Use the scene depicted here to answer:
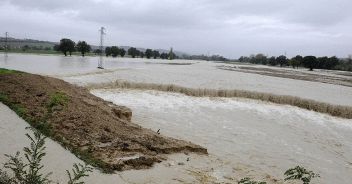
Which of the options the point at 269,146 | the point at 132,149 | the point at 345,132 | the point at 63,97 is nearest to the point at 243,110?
the point at 345,132

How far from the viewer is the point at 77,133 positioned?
10789 mm

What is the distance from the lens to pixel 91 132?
1111cm

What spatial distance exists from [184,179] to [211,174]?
45.1 inches

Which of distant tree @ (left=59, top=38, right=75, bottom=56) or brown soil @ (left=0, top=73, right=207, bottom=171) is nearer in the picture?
brown soil @ (left=0, top=73, right=207, bottom=171)

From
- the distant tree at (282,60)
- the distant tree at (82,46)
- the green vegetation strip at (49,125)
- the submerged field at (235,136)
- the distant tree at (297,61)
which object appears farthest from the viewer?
the distant tree at (282,60)

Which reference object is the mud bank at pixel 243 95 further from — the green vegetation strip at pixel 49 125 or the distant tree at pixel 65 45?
the distant tree at pixel 65 45

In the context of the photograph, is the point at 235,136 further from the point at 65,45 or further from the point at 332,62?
the point at 332,62

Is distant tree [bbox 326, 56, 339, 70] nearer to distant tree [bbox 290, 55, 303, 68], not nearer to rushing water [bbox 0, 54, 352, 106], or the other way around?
distant tree [bbox 290, 55, 303, 68]

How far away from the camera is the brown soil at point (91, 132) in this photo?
9.77 m

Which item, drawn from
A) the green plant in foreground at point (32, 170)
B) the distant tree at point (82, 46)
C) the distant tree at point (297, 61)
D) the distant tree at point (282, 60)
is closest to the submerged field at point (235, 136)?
the green plant in foreground at point (32, 170)

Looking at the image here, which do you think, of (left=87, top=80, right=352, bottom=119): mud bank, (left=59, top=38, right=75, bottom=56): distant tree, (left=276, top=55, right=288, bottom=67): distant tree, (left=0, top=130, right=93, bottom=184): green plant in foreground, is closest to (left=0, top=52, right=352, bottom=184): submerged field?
(left=87, top=80, right=352, bottom=119): mud bank

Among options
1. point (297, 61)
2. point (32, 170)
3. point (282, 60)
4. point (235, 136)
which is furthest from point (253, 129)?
point (282, 60)

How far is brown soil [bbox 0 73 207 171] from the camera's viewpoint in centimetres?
977

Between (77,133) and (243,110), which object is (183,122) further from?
(77,133)
